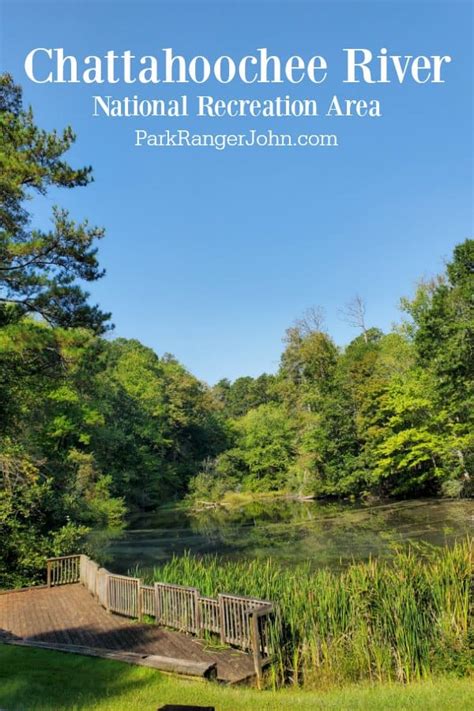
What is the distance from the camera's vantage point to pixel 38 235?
37.3 feet

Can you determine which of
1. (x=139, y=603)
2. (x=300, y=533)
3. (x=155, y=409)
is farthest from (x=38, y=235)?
(x=155, y=409)

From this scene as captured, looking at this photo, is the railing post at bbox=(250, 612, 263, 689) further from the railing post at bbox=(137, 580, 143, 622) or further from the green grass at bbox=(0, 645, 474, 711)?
the railing post at bbox=(137, 580, 143, 622)

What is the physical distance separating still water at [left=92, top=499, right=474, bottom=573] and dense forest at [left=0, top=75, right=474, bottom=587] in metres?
2.48

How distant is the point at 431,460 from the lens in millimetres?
32094

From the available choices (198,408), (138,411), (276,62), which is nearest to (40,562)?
(276,62)

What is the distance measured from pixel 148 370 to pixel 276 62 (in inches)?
1817

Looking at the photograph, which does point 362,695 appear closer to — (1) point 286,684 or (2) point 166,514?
(1) point 286,684

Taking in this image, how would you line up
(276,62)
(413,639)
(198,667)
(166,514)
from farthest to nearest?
(166,514) < (276,62) < (413,639) < (198,667)

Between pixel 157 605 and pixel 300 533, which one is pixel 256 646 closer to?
pixel 157 605

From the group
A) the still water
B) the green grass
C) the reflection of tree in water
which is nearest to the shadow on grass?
the green grass

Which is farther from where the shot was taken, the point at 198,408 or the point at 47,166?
the point at 198,408

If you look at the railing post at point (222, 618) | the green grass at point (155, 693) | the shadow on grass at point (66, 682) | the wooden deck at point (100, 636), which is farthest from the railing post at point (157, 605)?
the green grass at point (155, 693)

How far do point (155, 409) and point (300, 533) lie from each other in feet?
94.5

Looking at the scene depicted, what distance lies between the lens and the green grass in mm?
5301
